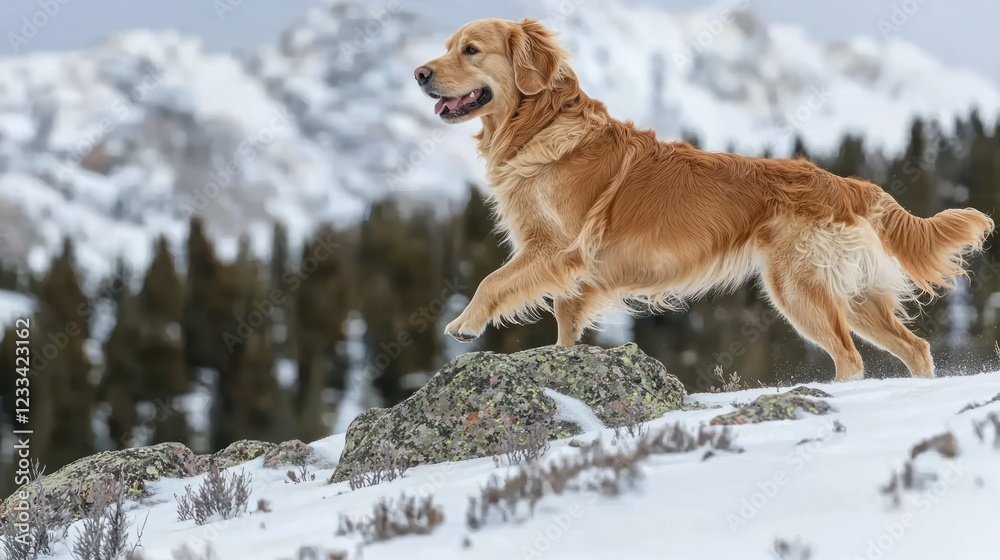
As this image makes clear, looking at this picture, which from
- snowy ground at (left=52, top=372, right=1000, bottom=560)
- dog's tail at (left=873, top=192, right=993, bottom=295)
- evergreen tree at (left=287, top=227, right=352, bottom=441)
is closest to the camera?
snowy ground at (left=52, top=372, right=1000, bottom=560)

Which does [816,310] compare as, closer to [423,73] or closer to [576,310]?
[576,310]

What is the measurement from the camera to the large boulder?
467 cm

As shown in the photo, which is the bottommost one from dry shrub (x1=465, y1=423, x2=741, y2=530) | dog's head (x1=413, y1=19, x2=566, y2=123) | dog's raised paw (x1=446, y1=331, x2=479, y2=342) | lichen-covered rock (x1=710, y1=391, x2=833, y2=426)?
dry shrub (x1=465, y1=423, x2=741, y2=530)

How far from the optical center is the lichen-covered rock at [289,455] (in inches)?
231

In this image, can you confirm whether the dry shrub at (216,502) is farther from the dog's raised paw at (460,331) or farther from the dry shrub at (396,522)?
the dog's raised paw at (460,331)

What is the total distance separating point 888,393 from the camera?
4262mm

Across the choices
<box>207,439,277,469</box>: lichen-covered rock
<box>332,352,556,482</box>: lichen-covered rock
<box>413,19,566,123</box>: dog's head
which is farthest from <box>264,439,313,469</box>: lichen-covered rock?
<box>413,19,566,123</box>: dog's head

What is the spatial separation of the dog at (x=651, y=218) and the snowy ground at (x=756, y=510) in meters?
2.27

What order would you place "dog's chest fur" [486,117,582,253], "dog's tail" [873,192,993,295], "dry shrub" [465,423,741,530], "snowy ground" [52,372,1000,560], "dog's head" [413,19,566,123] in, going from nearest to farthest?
"snowy ground" [52,372,1000,560], "dry shrub" [465,423,741,530], "dog's head" [413,19,566,123], "dog's chest fur" [486,117,582,253], "dog's tail" [873,192,993,295]

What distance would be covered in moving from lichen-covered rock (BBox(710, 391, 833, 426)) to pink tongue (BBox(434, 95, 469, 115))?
305cm

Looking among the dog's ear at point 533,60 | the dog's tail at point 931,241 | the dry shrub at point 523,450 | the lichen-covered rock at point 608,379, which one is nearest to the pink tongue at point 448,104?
the dog's ear at point 533,60

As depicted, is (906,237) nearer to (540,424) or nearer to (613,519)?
(540,424)

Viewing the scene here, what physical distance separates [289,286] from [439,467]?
1036 inches

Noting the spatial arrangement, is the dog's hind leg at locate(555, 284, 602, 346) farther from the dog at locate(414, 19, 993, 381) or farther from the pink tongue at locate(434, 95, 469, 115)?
the pink tongue at locate(434, 95, 469, 115)
